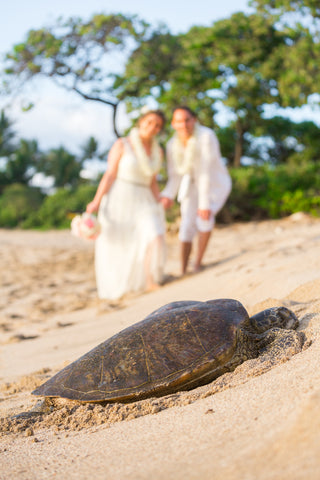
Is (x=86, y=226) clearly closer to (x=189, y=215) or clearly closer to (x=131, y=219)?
(x=131, y=219)

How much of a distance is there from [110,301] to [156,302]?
3.59ft

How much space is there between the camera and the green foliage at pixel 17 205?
54.6ft

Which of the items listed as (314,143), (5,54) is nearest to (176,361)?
(5,54)

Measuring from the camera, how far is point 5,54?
1371 centimetres

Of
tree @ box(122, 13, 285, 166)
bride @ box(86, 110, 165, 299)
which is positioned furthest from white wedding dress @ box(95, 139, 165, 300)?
tree @ box(122, 13, 285, 166)

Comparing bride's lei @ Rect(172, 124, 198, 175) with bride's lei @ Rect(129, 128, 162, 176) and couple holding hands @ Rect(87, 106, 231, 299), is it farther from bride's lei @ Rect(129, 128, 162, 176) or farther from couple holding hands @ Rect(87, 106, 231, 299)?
bride's lei @ Rect(129, 128, 162, 176)

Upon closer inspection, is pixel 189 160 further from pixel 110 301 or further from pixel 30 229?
pixel 30 229

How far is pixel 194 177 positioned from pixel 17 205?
13.0 m

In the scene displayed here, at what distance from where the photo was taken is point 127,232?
557 centimetres

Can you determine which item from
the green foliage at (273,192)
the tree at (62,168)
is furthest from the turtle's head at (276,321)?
the tree at (62,168)

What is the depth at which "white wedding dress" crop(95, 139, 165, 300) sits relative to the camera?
5.48m

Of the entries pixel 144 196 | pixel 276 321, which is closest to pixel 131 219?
pixel 144 196

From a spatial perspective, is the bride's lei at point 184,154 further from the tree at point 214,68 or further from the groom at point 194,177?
the tree at point 214,68

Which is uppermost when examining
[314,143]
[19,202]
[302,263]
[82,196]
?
[302,263]
